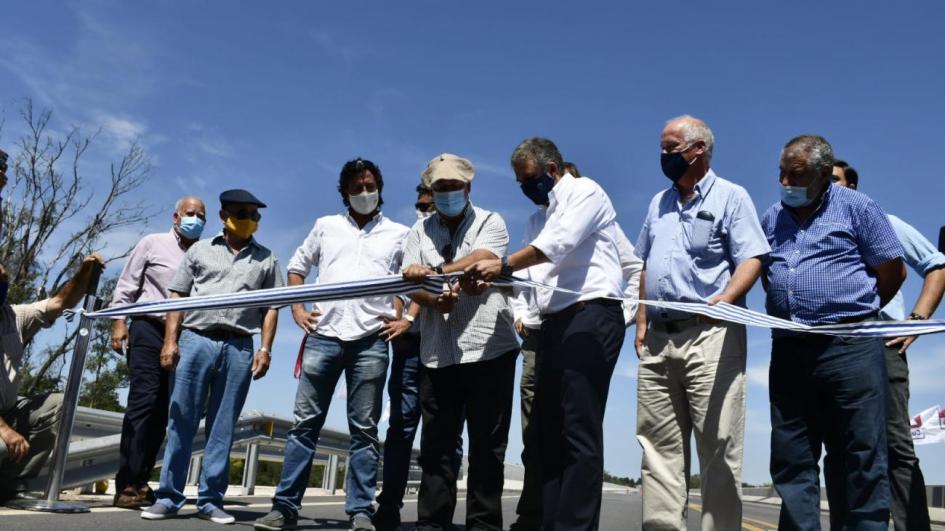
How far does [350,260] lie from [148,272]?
6.52 feet

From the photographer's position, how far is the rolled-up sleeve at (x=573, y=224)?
14.6 feet

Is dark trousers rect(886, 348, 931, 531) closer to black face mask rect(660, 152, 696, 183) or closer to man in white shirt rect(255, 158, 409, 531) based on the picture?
black face mask rect(660, 152, 696, 183)

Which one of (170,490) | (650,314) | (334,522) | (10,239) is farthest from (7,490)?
(10,239)

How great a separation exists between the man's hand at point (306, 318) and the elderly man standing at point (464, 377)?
3.40ft

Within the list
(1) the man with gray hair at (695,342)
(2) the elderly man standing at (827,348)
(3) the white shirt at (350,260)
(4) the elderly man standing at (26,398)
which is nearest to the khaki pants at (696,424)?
(1) the man with gray hair at (695,342)

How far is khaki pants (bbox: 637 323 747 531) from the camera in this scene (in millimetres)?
4508

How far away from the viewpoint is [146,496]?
6586 millimetres

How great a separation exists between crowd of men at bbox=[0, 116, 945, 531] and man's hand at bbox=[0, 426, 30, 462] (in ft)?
0.03

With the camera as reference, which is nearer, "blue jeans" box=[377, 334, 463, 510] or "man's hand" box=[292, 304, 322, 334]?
"blue jeans" box=[377, 334, 463, 510]

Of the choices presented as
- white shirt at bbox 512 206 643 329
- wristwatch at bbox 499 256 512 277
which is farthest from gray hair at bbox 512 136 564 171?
wristwatch at bbox 499 256 512 277

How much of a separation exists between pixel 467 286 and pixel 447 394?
28.0 inches

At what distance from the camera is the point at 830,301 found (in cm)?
457

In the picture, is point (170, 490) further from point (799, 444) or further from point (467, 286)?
point (799, 444)

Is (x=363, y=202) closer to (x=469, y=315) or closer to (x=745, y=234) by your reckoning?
(x=469, y=315)
